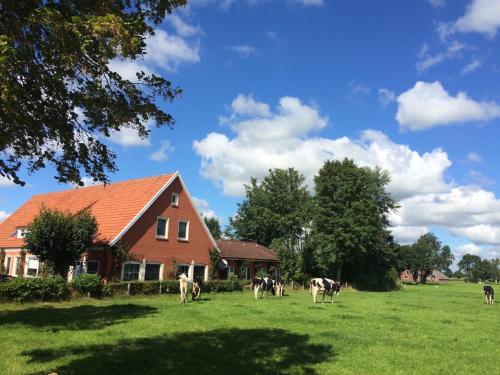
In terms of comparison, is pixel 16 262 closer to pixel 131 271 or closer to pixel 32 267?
pixel 32 267

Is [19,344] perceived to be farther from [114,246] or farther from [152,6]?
[114,246]

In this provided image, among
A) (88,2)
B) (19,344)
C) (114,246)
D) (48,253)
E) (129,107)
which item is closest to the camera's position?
(88,2)

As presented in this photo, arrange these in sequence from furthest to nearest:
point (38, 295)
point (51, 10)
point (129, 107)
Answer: point (38, 295), point (129, 107), point (51, 10)

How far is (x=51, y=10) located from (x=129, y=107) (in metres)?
2.32

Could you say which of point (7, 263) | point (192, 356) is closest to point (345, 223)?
point (7, 263)

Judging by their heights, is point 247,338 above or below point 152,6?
below

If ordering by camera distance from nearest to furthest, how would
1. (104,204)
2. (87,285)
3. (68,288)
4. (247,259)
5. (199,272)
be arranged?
(68,288) → (87,285) → (104,204) → (199,272) → (247,259)

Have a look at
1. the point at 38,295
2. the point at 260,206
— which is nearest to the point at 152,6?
the point at 38,295

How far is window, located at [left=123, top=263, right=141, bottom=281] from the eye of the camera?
3423 centimetres

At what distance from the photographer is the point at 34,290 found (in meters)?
23.8

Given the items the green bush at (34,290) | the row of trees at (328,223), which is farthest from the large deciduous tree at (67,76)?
the row of trees at (328,223)

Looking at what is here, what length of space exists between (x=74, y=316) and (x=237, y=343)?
8506 millimetres

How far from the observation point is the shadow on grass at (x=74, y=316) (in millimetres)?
16250

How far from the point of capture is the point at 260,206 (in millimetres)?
69750
